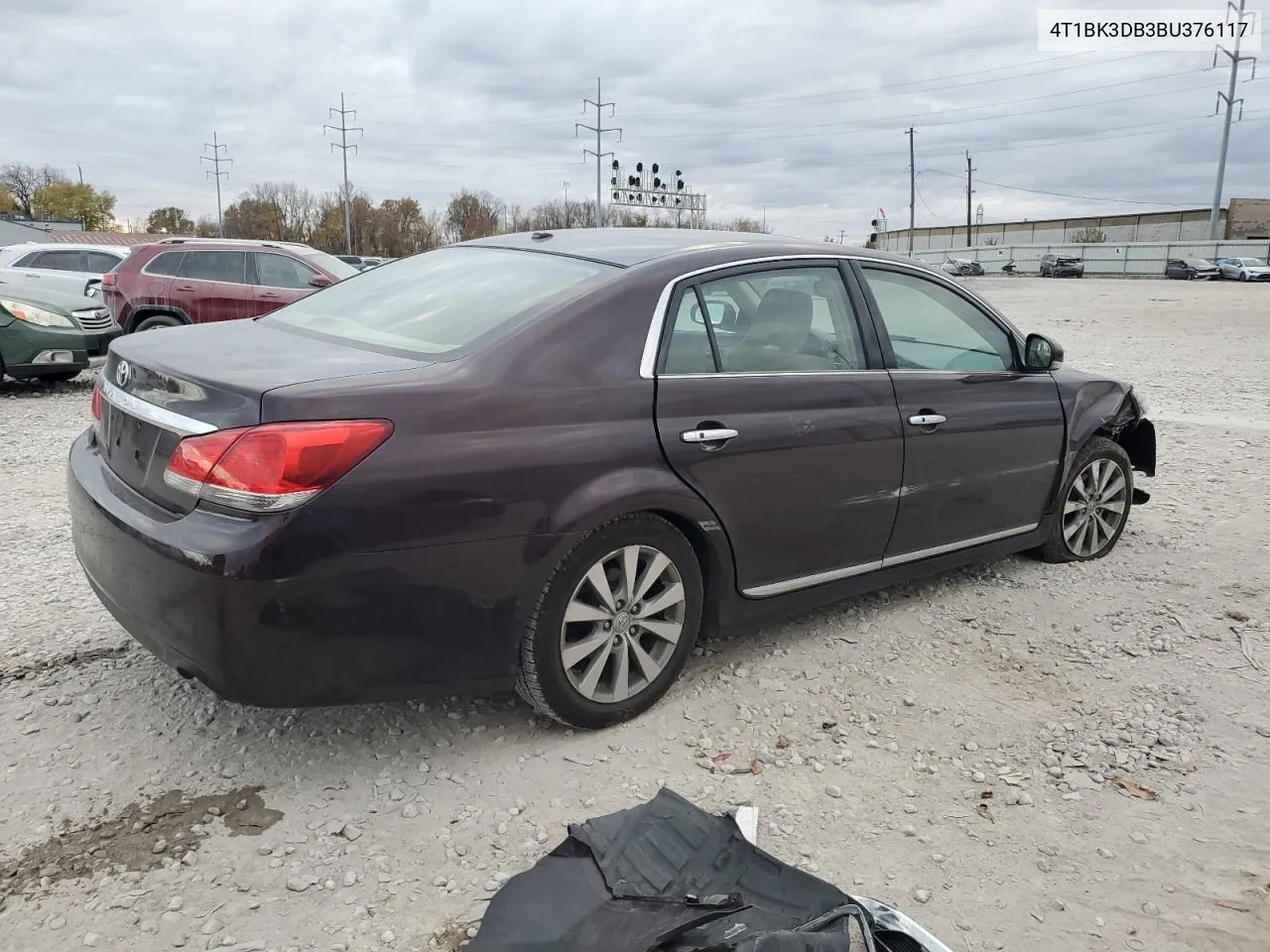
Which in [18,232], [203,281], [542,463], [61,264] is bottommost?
[542,463]

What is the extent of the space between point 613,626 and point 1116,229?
95406mm

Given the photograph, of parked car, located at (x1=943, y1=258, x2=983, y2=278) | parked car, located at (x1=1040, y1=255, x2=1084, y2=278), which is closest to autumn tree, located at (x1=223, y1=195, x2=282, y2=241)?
parked car, located at (x1=943, y1=258, x2=983, y2=278)

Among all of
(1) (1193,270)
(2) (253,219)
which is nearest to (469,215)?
(2) (253,219)

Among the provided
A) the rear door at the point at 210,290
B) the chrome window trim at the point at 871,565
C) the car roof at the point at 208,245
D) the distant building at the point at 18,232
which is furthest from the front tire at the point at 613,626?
the distant building at the point at 18,232

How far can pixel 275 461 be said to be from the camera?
8.12 ft

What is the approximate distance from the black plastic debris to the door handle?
1183mm

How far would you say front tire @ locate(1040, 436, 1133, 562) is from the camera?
190 inches

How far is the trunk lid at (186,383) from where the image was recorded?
103 inches

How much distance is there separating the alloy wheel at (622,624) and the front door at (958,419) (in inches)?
46.1

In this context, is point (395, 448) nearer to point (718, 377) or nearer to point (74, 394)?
point (718, 377)

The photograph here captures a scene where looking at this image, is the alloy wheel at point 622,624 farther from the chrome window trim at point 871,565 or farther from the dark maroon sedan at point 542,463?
the chrome window trim at point 871,565

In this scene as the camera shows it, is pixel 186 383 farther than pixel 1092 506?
No

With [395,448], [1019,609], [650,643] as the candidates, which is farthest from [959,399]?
[395,448]

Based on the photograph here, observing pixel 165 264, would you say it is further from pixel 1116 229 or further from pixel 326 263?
pixel 1116 229
